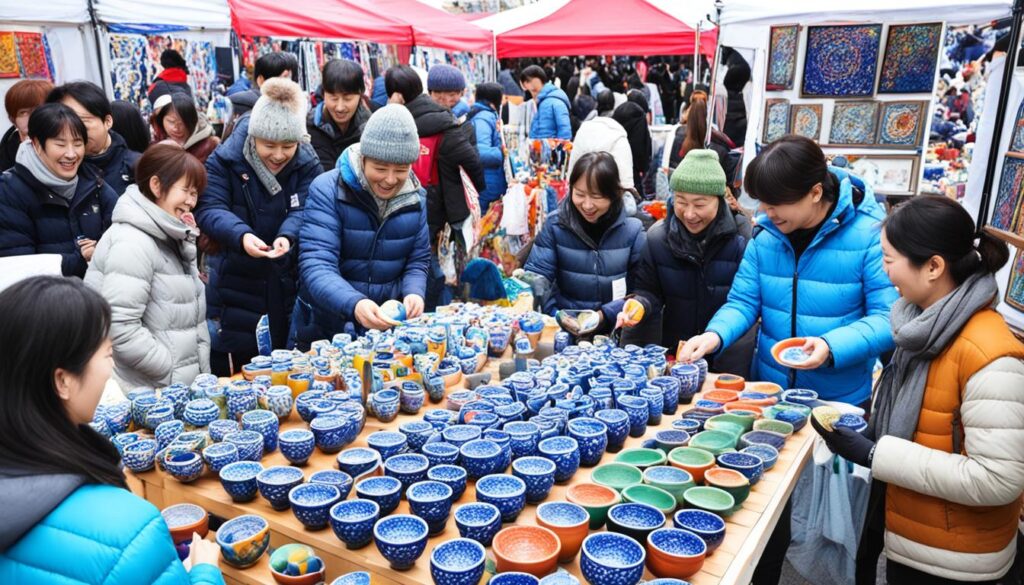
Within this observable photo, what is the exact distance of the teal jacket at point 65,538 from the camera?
3.44 ft

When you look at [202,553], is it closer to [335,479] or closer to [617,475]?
[335,479]

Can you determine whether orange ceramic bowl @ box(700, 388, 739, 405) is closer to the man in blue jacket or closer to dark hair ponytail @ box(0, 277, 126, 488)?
dark hair ponytail @ box(0, 277, 126, 488)

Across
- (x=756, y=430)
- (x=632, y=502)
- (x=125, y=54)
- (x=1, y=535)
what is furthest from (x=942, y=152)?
(x=1, y=535)

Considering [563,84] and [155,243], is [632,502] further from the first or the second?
[563,84]

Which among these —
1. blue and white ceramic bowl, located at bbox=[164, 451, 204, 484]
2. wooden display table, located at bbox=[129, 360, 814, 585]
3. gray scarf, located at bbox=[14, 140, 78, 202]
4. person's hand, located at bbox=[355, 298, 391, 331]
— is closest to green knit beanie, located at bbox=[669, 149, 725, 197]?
wooden display table, located at bbox=[129, 360, 814, 585]

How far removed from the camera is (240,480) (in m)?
1.65

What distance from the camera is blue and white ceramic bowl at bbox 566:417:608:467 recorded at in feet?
5.91

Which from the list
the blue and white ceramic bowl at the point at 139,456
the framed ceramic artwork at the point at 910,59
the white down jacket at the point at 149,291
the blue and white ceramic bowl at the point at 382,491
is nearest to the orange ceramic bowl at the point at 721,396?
the blue and white ceramic bowl at the point at 382,491

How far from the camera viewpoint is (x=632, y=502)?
157 centimetres

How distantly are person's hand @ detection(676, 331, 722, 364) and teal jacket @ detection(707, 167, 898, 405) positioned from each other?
60mm

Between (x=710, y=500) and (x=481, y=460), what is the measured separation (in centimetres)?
54

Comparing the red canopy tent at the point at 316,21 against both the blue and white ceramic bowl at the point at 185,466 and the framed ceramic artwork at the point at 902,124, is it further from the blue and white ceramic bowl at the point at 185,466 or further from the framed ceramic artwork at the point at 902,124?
the blue and white ceramic bowl at the point at 185,466

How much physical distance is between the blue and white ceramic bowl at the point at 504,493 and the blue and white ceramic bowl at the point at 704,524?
34cm

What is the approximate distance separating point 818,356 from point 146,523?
1.94 meters
